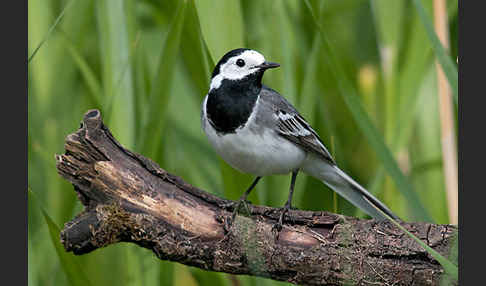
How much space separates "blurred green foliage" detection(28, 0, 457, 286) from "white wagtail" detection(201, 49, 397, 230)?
2.8 inches

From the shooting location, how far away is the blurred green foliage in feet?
7.83

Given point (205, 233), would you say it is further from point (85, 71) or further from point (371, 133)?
point (85, 71)

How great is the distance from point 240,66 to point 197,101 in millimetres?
908

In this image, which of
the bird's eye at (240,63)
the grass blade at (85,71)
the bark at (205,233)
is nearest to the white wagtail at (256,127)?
the bird's eye at (240,63)

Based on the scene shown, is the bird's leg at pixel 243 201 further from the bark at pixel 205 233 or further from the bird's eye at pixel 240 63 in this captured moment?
the bird's eye at pixel 240 63

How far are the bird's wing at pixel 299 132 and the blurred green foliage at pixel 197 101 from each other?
5cm

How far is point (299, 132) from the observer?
Answer: 2.67 metres

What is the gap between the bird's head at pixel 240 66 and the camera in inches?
99.4

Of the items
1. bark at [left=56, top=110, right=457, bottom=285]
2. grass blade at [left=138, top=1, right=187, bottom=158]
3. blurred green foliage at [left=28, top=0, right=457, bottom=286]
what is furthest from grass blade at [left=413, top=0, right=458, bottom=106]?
grass blade at [left=138, top=1, right=187, bottom=158]

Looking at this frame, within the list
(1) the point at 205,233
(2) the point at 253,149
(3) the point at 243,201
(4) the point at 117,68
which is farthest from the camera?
(4) the point at 117,68

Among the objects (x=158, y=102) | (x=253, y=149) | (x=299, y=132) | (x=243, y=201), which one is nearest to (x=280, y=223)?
(x=243, y=201)

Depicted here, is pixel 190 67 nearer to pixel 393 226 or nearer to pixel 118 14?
pixel 118 14

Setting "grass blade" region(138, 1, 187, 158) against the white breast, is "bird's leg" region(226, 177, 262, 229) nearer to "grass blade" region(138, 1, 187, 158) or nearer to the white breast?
the white breast

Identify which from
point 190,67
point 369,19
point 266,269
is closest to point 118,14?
point 190,67
